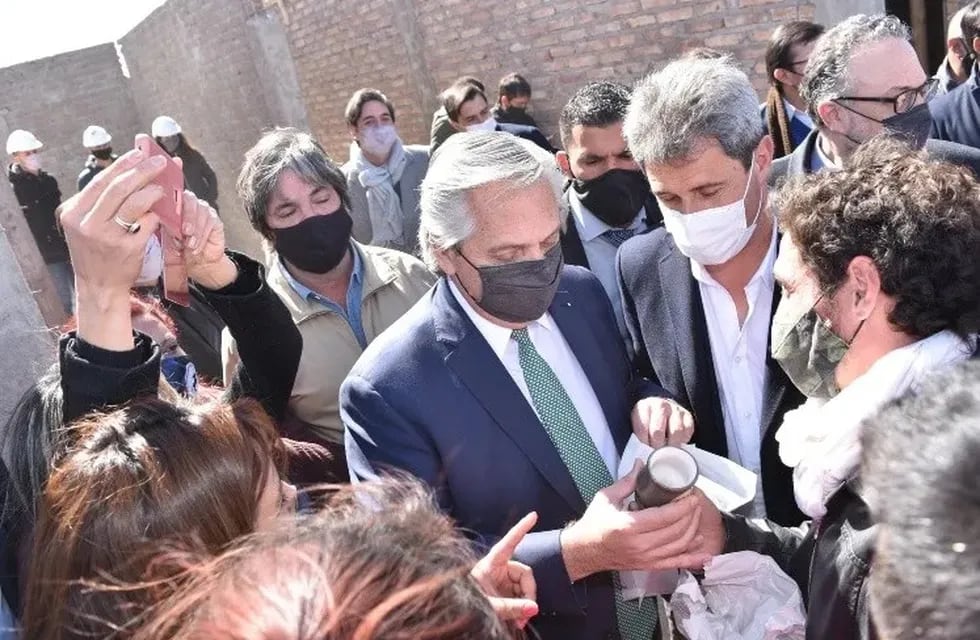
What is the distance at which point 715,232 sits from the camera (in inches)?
85.7

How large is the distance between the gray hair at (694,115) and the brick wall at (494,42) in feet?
10.7

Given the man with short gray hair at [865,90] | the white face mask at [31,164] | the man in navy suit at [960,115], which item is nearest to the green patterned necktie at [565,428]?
the man with short gray hair at [865,90]

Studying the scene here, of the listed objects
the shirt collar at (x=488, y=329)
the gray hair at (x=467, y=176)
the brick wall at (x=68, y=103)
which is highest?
the brick wall at (x=68, y=103)

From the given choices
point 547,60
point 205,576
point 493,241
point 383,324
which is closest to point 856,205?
point 493,241

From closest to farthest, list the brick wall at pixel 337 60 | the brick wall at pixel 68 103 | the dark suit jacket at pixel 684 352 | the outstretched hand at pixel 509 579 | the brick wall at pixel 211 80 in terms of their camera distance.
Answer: the outstretched hand at pixel 509 579 < the dark suit jacket at pixel 684 352 < the brick wall at pixel 337 60 < the brick wall at pixel 211 80 < the brick wall at pixel 68 103

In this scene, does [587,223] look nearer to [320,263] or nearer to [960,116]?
[320,263]

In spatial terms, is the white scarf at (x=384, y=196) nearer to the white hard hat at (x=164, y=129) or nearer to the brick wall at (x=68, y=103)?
the white hard hat at (x=164, y=129)

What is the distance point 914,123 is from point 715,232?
1.31m

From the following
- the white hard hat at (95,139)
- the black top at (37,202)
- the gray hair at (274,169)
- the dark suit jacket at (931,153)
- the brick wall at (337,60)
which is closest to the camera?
the dark suit jacket at (931,153)

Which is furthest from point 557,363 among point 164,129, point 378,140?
point 164,129

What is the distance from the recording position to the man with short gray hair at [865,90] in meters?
2.89

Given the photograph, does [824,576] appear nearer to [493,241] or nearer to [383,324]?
[493,241]

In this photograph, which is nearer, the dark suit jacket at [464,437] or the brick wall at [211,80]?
the dark suit jacket at [464,437]

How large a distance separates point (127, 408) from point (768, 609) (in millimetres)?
1364
